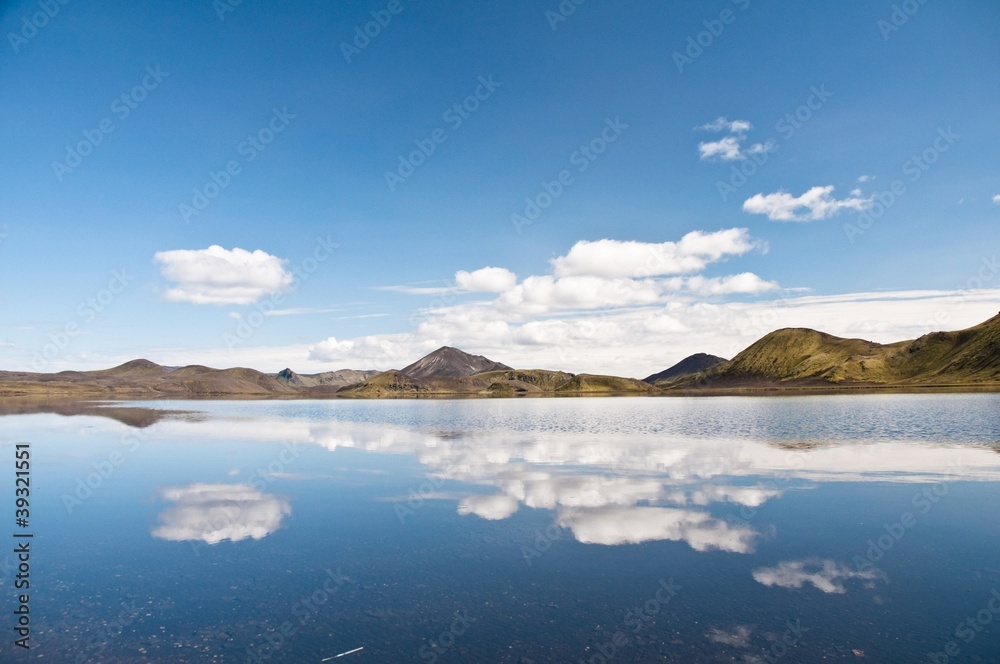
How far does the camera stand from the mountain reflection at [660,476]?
72.2ft

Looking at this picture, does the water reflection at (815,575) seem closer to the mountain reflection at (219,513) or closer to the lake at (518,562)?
the lake at (518,562)

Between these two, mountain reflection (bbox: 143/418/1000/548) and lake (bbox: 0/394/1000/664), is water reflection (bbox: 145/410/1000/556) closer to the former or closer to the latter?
mountain reflection (bbox: 143/418/1000/548)

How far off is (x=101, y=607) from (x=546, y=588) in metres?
12.4

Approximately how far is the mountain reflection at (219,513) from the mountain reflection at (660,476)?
0.18 m

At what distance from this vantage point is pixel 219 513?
25750mm

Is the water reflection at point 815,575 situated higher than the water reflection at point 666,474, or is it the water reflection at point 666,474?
the water reflection at point 666,474

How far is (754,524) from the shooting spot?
74.0 feet

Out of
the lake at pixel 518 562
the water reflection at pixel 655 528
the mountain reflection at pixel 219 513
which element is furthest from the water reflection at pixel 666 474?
the mountain reflection at pixel 219 513

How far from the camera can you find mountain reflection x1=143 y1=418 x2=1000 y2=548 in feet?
72.2

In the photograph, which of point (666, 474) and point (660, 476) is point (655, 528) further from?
point (666, 474)

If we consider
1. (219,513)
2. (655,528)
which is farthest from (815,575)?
(219,513)

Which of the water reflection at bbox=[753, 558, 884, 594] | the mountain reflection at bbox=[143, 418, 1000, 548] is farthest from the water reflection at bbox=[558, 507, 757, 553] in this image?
the water reflection at bbox=[753, 558, 884, 594]

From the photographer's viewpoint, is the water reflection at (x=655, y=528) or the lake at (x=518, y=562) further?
the water reflection at (x=655, y=528)

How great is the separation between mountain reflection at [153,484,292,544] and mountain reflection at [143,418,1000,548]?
0.57ft
